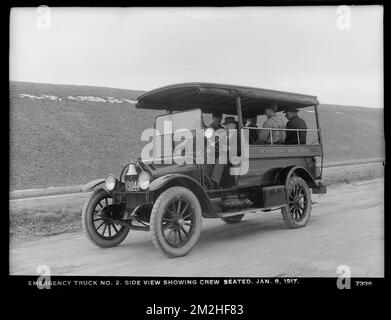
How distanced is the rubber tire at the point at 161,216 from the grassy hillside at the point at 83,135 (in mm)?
6352

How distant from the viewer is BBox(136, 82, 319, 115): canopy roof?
6.15m

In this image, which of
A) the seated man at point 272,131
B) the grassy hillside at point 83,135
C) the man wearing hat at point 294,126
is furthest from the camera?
the grassy hillside at point 83,135

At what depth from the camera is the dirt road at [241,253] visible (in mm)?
4922

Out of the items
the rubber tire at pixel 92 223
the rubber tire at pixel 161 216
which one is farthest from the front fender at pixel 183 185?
the rubber tire at pixel 92 223

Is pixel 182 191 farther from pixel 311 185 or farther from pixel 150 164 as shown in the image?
pixel 311 185

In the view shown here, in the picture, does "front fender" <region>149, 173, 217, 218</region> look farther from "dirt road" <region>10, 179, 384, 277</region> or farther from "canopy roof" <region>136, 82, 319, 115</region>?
"canopy roof" <region>136, 82, 319, 115</region>

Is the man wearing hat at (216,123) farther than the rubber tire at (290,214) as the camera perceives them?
No

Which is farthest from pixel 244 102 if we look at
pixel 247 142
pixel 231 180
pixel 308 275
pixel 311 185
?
pixel 308 275

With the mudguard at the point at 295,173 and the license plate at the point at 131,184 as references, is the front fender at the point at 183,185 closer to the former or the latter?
the license plate at the point at 131,184

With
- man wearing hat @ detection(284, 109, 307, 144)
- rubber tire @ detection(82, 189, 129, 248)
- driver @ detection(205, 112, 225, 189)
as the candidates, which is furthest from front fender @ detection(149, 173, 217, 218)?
man wearing hat @ detection(284, 109, 307, 144)

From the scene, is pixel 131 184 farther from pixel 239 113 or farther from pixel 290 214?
pixel 290 214

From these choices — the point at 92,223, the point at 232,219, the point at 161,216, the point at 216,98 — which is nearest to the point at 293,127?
the point at 216,98
